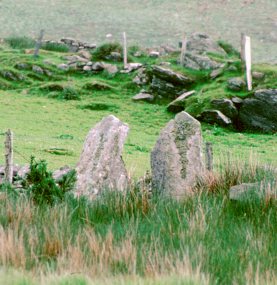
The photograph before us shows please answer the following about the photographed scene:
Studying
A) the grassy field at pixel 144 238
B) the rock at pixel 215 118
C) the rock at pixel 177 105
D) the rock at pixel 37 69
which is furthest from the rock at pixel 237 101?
the grassy field at pixel 144 238

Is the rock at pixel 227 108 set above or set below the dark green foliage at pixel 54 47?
below

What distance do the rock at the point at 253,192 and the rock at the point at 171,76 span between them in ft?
79.4

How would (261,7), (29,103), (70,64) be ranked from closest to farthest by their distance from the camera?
(29,103) < (70,64) < (261,7)

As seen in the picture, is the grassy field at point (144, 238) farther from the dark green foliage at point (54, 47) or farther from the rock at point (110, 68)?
the dark green foliage at point (54, 47)

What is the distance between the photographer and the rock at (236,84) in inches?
1273

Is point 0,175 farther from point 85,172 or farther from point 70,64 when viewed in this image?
point 70,64

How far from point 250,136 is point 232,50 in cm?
1972

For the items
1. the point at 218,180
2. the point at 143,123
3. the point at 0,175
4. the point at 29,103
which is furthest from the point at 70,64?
the point at 218,180

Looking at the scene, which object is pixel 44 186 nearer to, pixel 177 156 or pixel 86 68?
pixel 177 156

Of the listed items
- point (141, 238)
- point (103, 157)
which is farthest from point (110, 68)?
point (141, 238)

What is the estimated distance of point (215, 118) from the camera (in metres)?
30.7

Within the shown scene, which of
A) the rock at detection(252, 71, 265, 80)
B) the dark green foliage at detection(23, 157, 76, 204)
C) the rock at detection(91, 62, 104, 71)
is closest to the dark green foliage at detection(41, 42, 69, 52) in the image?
the rock at detection(91, 62, 104, 71)

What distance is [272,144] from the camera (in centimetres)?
2756

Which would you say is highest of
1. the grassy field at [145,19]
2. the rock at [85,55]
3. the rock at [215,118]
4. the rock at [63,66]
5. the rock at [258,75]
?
the grassy field at [145,19]
